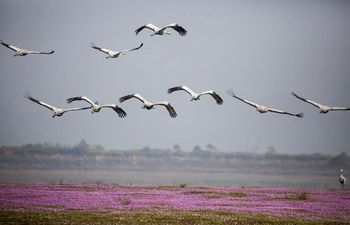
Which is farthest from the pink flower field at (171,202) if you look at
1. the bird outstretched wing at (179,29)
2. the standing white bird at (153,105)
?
the bird outstretched wing at (179,29)

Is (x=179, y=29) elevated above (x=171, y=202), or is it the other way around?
(x=179, y=29)

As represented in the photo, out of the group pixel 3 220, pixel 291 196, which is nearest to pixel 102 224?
pixel 3 220

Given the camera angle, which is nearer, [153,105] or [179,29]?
[179,29]

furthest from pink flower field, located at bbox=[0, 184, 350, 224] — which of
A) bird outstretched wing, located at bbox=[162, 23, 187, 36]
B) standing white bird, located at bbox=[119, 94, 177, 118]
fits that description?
bird outstretched wing, located at bbox=[162, 23, 187, 36]

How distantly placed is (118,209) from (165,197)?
291 inches

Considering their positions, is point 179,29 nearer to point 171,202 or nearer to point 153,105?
point 153,105

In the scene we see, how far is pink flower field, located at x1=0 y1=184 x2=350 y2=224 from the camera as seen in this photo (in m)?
34.1

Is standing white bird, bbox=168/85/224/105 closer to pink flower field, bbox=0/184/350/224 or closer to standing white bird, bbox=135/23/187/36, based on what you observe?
standing white bird, bbox=135/23/187/36

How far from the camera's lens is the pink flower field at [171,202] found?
112 feet

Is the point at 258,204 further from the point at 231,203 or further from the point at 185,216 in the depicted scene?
the point at 185,216

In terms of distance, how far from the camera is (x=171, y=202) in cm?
3850

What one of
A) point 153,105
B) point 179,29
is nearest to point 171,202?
point 153,105

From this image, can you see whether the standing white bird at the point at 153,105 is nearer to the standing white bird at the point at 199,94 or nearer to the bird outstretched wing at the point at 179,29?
the standing white bird at the point at 199,94

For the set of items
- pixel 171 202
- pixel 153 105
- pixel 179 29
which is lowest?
pixel 171 202
